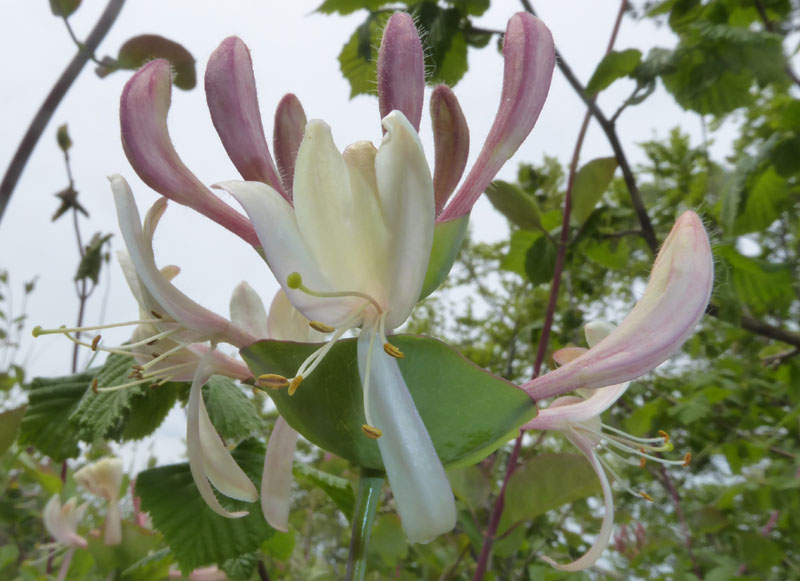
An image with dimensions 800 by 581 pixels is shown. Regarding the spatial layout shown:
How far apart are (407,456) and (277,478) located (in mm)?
118

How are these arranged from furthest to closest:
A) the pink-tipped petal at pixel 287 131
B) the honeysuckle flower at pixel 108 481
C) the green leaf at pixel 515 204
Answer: the green leaf at pixel 515 204
the honeysuckle flower at pixel 108 481
the pink-tipped petal at pixel 287 131

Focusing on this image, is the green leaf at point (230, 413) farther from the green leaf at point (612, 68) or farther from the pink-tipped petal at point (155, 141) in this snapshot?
the green leaf at point (612, 68)

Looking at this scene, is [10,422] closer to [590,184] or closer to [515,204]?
[515,204]

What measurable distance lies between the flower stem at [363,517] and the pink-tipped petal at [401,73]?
0.18 metres

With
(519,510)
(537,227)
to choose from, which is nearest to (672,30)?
(537,227)

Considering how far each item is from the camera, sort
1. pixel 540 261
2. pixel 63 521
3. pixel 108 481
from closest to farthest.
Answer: pixel 108 481, pixel 63 521, pixel 540 261

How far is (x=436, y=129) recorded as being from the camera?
1.09ft

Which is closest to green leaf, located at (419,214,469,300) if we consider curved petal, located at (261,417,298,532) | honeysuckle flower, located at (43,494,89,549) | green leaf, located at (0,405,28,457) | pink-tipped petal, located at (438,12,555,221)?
pink-tipped petal, located at (438,12,555,221)

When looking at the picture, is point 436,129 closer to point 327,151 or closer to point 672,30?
point 327,151

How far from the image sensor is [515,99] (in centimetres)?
32

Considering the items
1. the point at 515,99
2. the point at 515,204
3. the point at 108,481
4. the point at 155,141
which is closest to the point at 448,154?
the point at 515,99

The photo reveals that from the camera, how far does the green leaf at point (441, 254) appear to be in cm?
29

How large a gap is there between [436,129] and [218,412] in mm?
292

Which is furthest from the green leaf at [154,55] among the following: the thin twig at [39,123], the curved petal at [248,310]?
the curved petal at [248,310]
